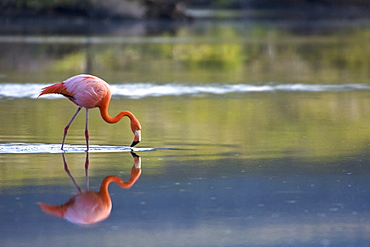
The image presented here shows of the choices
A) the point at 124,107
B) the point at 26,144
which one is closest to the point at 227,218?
the point at 26,144

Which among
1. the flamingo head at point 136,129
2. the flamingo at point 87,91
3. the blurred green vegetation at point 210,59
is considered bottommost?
the flamingo head at point 136,129

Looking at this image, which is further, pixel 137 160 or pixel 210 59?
pixel 210 59

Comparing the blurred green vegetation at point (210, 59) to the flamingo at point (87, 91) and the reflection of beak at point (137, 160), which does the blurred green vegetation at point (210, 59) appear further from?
the reflection of beak at point (137, 160)

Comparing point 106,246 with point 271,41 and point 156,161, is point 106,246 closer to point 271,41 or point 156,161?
point 156,161

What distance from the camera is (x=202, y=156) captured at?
10641 millimetres

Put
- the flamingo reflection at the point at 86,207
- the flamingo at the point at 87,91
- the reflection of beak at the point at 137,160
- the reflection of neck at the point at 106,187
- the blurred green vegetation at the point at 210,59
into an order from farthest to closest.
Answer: the blurred green vegetation at the point at 210,59 < the flamingo at the point at 87,91 < the reflection of beak at the point at 137,160 < the reflection of neck at the point at 106,187 < the flamingo reflection at the point at 86,207

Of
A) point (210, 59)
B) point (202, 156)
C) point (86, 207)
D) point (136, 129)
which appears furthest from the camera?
point (210, 59)

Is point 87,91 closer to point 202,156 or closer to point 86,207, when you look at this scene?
point 202,156

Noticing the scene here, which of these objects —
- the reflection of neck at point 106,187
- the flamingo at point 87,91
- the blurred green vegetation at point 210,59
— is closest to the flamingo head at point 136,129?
the flamingo at point 87,91

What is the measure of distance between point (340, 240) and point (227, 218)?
1073 mm

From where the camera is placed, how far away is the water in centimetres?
734

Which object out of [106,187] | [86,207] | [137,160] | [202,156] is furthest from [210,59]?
[86,207]

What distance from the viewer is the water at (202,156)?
24.1ft

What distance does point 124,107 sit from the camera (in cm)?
1570
